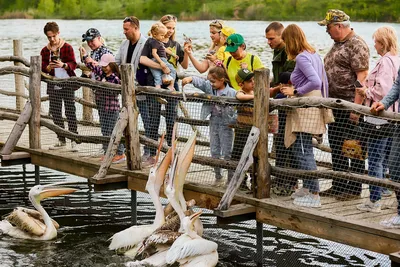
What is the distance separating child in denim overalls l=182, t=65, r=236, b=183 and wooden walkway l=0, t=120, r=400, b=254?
411 millimetres

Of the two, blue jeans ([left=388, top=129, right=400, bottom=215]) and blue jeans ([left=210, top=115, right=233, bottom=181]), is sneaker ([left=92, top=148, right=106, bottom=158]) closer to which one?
blue jeans ([left=210, top=115, right=233, bottom=181])

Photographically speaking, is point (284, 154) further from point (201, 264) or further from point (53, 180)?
point (53, 180)

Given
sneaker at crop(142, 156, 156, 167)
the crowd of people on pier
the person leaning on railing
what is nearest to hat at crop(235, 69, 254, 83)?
the crowd of people on pier

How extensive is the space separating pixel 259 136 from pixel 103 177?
228cm

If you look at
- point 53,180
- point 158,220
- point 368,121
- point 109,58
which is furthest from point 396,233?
point 53,180

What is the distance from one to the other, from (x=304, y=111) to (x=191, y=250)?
174 centimetres

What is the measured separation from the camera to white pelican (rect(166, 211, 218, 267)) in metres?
9.10

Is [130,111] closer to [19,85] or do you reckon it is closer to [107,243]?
[107,243]

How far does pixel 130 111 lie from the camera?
34.8ft

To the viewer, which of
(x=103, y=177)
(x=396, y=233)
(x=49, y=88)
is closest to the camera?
(x=396, y=233)

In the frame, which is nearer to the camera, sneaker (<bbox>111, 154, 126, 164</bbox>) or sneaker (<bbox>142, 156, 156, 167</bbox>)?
sneaker (<bbox>142, 156, 156, 167</bbox>)

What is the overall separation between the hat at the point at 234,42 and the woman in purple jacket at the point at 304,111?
1.90 feet

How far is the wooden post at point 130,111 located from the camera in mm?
10539

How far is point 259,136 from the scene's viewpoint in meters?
9.21
